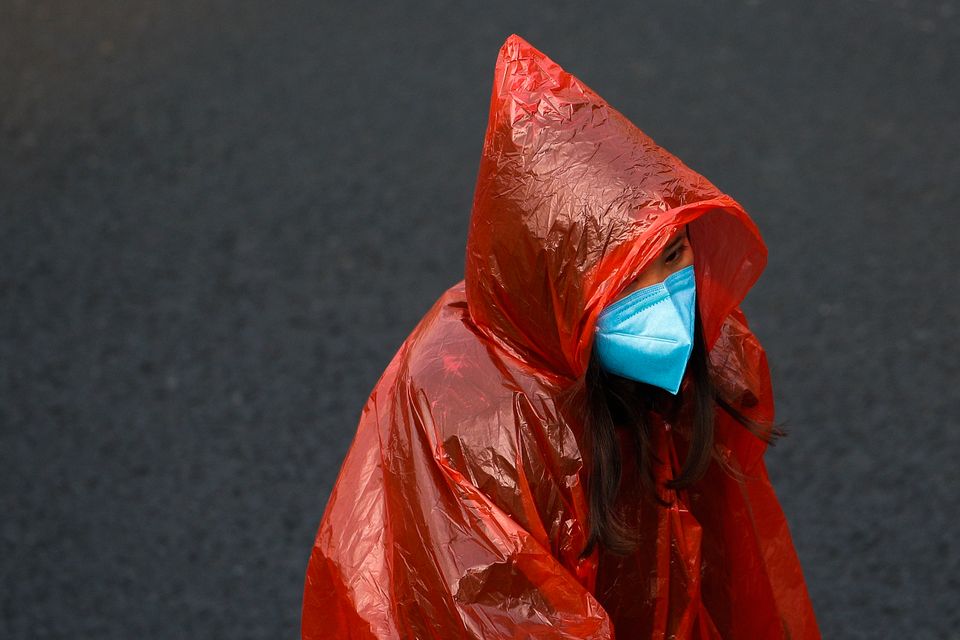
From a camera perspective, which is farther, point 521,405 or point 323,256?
point 323,256

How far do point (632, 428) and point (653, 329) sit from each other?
247 millimetres

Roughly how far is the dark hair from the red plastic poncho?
0.08 ft

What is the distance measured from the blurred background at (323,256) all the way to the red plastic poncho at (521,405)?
1.16m

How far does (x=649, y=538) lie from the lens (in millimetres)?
1857

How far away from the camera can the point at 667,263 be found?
1.61 meters

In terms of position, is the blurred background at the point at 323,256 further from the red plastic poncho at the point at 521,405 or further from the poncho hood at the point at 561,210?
the poncho hood at the point at 561,210

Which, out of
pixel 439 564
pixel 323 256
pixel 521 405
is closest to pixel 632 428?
pixel 521 405

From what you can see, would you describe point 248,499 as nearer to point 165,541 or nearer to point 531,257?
point 165,541

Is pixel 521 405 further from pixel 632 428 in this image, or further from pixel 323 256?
pixel 323 256

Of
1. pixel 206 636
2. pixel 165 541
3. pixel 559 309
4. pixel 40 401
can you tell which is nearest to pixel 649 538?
pixel 559 309

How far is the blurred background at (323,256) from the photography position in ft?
9.73

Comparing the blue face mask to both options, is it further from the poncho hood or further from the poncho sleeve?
the poncho sleeve

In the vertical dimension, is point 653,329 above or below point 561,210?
below

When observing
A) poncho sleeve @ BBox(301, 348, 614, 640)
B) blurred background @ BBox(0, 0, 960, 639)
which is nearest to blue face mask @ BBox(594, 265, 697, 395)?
poncho sleeve @ BBox(301, 348, 614, 640)
